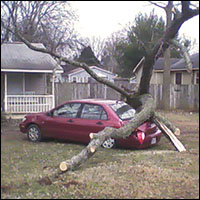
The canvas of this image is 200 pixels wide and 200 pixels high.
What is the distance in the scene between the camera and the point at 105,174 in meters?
6.66

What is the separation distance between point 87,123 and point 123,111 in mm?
1110

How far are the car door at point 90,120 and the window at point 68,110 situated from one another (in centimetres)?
25

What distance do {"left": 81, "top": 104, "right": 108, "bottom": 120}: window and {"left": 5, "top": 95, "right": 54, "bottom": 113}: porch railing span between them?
26.1 ft

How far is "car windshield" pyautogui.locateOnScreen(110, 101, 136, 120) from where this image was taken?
30.7 feet

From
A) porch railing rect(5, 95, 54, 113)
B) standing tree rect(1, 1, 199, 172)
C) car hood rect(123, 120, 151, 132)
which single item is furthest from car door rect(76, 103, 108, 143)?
porch railing rect(5, 95, 54, 113)

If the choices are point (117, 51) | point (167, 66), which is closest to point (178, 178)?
point (167, 66)

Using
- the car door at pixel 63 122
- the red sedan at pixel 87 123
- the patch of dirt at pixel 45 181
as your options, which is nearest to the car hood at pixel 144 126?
the red sedan at pixel 87 123

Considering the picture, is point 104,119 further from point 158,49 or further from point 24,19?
point 24,19

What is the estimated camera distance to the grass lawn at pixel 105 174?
18.4 ft

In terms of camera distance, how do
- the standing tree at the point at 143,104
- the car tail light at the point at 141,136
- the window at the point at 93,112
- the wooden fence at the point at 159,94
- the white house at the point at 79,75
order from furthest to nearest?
1. the white house at the point at 79,75
2. the wooden fence at the point at 159,94
3. the window at the point at 93,112
4. the car tail light at the point at 141,136
5. the standing tree at the point at 143,104

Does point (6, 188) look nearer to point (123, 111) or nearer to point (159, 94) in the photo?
point (123, 111)

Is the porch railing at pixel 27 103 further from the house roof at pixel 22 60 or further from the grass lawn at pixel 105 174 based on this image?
the grass lawn at pixel 105 174

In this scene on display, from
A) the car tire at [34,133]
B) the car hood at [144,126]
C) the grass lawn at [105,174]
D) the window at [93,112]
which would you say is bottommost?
the grass lawn at [105,174]

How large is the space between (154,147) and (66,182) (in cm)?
418
